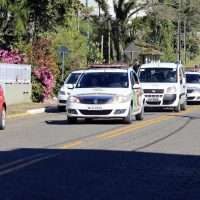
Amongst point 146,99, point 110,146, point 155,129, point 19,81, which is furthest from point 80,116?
point 19,81

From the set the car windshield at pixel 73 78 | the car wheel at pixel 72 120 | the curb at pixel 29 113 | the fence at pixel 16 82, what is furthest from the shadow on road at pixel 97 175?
the fence at pixel 16 82

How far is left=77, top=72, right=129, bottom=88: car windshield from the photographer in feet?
82.5

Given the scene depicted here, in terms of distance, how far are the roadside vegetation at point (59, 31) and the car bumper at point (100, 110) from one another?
16.5 m

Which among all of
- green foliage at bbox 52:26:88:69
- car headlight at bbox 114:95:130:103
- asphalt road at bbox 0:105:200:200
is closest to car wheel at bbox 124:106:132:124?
car headlight at bbox 114:95:130:103

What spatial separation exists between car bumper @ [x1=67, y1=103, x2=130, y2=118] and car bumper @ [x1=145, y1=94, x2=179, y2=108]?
8.39 m

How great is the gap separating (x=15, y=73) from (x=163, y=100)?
9.60 metres

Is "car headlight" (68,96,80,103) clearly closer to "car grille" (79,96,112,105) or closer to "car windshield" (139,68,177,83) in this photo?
"car grille" (79,96,112,105)

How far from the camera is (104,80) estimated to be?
25.4 m

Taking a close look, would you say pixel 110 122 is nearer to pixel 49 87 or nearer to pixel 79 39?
pixel 49 87

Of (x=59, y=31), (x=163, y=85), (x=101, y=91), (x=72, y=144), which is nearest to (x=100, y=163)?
(x=72, y=144)

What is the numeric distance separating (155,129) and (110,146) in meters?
5.34

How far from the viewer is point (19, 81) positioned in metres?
39.8

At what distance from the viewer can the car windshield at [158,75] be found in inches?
1312

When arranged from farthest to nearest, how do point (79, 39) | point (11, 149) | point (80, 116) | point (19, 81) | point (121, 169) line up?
point (79, 39), point (19, 81), point (80, 116), point (11, 149), point (121, 169)
